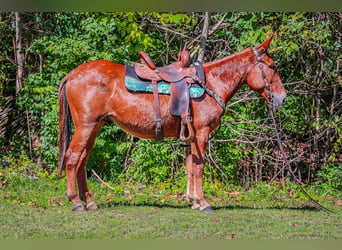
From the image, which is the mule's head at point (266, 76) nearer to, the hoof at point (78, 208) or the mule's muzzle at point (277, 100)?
Result: the mule's muzzle at point (277, 100)

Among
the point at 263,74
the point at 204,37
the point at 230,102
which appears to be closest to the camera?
the point at 263,74

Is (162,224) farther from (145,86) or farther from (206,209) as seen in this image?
(145,86)

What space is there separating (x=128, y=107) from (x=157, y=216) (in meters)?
1.46

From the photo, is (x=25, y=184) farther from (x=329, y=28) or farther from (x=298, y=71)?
(x=329, y=28)

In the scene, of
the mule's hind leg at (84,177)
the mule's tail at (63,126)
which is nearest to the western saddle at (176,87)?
the mule's hind leg at (84,177)

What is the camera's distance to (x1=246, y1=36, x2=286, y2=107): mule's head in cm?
679

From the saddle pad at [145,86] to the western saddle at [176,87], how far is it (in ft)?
0.16

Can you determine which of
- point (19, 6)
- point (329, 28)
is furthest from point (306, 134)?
point (19, 6)

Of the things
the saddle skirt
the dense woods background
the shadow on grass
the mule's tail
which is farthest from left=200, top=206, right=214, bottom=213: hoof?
the dense woods background

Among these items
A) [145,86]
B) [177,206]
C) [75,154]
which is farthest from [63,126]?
[177,206]

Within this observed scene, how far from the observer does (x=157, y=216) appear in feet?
20.6

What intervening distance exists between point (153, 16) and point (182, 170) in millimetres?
3009

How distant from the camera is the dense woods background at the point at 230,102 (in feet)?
30.2

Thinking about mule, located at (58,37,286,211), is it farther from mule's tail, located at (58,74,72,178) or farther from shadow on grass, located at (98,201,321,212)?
shadow on grass, located at (98,201,321,212)
